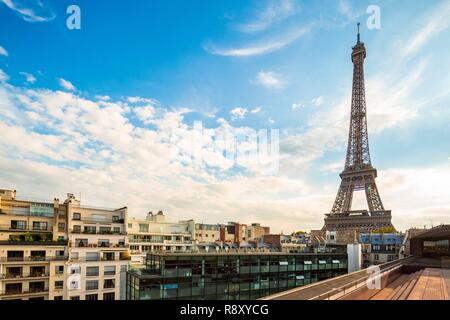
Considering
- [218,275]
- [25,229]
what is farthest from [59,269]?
[218,275]

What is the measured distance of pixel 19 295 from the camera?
111ft

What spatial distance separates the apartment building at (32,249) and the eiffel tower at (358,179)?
90153 mm

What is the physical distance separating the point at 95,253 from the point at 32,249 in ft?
24.5

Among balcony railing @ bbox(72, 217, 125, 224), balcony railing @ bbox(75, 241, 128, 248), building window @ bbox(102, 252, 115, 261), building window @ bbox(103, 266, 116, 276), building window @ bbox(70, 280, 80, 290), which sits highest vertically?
balcony railing @ bbox(72, 217, 125, 224)

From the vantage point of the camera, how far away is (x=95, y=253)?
133 feet

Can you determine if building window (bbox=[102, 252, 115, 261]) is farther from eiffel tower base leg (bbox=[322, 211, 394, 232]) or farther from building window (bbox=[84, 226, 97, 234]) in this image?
eiffel tower base leg (bbox=[322, 211, 394, 232])

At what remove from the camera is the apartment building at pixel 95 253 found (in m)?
37.9

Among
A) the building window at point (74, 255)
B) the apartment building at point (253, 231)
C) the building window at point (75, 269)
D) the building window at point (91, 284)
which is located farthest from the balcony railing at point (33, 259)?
the apartment building at point (253, 231)

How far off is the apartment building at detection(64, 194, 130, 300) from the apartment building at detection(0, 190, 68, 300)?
3.84 ft

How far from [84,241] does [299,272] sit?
30712mm

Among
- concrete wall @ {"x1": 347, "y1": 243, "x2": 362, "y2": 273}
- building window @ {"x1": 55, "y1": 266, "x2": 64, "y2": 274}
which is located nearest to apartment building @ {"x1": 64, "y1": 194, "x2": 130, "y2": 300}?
building window @ {"x1": 55, "y1": 266, "x2": 64, "y2": 274}

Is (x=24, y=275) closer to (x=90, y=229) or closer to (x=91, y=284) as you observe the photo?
(x=91, y=284)

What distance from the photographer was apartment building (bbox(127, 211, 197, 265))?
180ft
